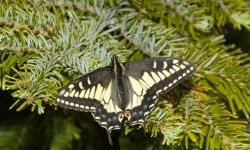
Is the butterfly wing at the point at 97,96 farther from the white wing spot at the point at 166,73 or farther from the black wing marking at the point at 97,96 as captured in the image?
the white wing spot at the point at 166,73

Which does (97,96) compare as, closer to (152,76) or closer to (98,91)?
(98,91)

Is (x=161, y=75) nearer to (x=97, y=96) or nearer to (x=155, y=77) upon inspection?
(x=155, y=77)

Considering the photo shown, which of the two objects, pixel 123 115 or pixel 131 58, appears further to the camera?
pixel 131 58

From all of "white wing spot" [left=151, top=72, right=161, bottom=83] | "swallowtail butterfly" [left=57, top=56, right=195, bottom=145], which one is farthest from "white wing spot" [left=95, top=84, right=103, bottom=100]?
"white wing spot" [left=151, top=72, right=161, bottom=83]

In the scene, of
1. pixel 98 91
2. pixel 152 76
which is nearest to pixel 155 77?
pixel 152 76

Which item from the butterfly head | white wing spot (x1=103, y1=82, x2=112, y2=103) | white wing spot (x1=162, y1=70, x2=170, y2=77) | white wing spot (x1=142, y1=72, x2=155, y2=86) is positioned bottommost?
the butterfly head

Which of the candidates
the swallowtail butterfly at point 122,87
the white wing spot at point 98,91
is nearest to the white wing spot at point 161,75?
the swallowtail butterfly at point 122,87

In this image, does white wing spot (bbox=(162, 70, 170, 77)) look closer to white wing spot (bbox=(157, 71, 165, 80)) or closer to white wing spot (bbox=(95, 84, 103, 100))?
white wing spot (bbox=(157, 71, 165, 80))
